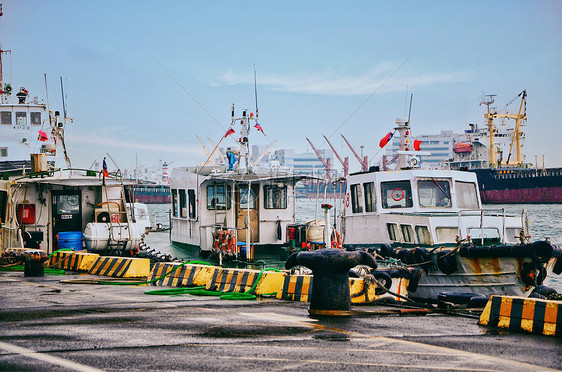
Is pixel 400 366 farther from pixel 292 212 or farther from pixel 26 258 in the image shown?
pixel 292 212

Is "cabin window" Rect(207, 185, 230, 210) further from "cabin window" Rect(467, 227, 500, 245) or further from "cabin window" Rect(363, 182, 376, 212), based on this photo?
"cabin window" Rect(467, 227, 500, 245)

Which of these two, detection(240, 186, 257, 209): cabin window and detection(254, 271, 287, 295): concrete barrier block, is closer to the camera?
detection(254, 271, 287, 295): concrete barrier block

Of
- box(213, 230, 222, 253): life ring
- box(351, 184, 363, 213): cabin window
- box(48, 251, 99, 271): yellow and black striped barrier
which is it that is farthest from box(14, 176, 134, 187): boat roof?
box(351, 184, 363, 213): cabin window

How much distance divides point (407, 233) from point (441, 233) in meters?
1.24

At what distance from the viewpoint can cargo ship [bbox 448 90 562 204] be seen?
349 feet

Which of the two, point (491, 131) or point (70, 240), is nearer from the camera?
point (70, 240)

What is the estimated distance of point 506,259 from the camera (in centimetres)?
1486

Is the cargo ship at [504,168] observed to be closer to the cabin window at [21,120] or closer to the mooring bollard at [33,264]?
the cabin window at [21,120]

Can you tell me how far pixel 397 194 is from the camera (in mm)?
19750

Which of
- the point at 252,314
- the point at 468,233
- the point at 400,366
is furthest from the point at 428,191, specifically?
the point at 400,366

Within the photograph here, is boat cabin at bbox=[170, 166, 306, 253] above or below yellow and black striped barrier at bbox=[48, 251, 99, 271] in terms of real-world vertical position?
above

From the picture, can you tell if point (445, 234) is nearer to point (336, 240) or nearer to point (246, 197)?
point (336, 240)

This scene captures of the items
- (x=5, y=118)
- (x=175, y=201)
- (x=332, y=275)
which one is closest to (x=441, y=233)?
(x=332, y=275)

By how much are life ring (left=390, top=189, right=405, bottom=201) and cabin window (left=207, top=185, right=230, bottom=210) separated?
6534 mm
